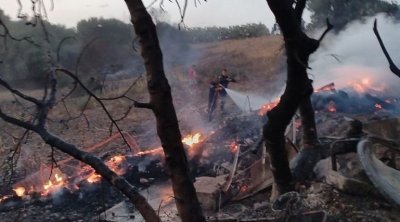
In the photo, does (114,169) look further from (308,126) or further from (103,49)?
(103,49)

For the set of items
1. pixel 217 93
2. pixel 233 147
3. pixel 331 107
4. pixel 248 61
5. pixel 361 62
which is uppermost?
pixel 248 61

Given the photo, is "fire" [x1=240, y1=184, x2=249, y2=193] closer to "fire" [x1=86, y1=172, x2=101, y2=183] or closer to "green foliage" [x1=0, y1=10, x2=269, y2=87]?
"fire" [x1=86, y1=172, x2=101, y2=183]

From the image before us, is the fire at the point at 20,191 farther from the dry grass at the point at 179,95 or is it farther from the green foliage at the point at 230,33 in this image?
the green foliage at the point at 230,33

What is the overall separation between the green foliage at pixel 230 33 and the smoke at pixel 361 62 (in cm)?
1607

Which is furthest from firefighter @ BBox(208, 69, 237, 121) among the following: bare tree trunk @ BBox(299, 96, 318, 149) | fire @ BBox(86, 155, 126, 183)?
bare tree trunk @ BBox(299, 96, 318, 149)

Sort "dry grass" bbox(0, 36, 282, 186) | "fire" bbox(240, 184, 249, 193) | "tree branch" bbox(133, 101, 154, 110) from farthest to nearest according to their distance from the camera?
1. "dry grass" bbox(0, 36, 282, 186)
2. "fire" bbox(240, 184, 249, 193)
3. "tree branch" bbox(133, 101, 154, 110)

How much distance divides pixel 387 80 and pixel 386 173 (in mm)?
11569

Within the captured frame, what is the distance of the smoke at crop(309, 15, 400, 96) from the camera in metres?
15.3

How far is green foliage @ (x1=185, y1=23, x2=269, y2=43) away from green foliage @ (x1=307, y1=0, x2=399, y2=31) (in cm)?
901

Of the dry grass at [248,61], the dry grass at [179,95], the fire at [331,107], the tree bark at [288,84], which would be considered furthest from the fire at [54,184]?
the dry grass at [248,61]

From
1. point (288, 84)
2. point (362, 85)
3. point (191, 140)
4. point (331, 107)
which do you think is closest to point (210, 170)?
point (191, 140)

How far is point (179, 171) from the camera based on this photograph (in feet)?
9.05

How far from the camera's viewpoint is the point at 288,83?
3.57 metres

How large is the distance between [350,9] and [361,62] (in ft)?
32.8
